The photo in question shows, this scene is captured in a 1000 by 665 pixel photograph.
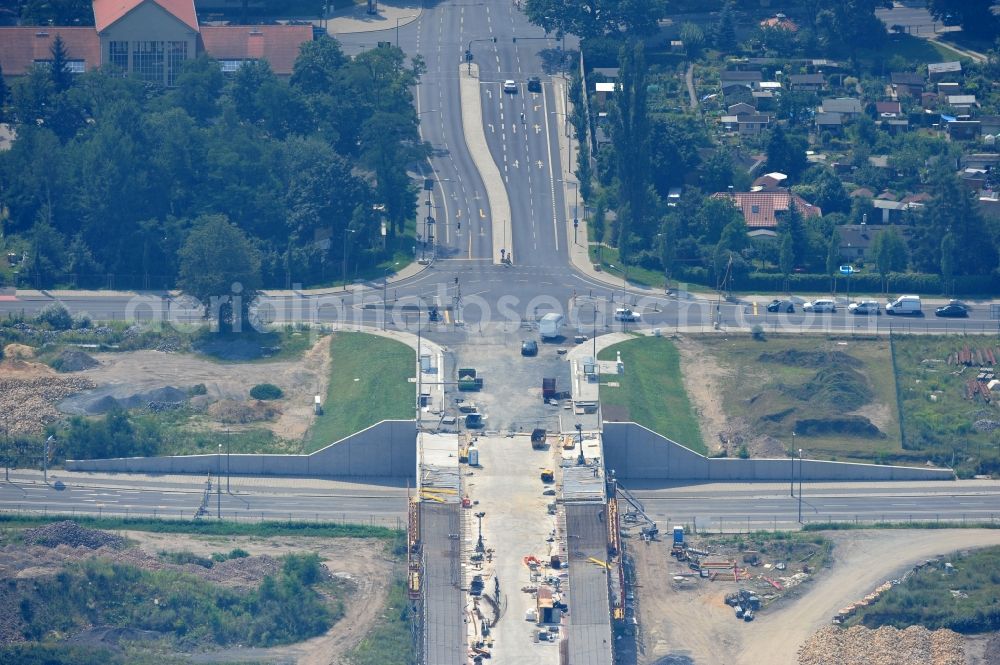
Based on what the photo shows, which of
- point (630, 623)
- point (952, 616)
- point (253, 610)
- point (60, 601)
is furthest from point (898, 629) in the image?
point (60, 601)

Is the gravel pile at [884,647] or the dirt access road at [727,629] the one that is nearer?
the gravel pile at [884,647]

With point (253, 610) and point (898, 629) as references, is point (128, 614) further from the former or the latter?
point (898, 629)

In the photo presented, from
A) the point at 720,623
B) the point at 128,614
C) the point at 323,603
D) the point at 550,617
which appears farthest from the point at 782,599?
the point at 128,614

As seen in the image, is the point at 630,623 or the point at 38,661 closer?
the point at 38,661

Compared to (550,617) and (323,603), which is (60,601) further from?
(550,617)

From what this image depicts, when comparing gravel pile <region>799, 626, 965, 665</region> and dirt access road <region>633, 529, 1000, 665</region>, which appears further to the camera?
dirt access road <region>633, 529, 1000, 665</region>

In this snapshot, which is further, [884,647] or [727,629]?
[727,629]
